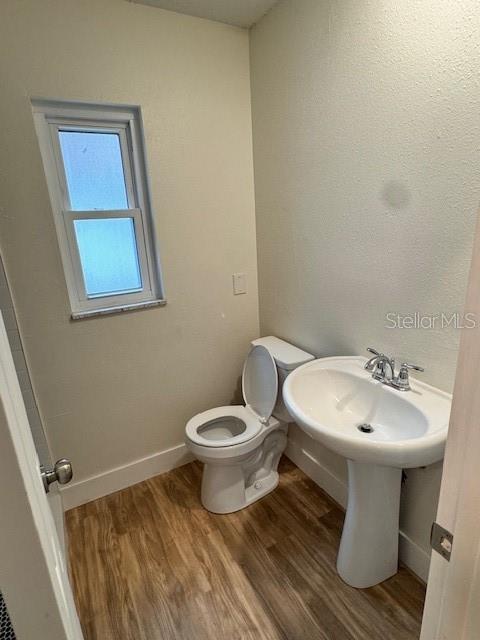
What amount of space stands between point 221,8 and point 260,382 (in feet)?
5.91

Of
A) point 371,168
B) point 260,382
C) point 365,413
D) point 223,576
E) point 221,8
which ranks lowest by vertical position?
point 223,576

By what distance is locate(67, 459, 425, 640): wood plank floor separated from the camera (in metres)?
1.24

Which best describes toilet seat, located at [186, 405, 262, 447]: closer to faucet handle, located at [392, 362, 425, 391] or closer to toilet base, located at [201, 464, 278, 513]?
toilet base, located at [201, 464, 278, 513]

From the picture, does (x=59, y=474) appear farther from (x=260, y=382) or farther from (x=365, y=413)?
(x=260, y=382)

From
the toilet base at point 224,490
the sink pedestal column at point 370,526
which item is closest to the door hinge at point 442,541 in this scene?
the sink pedestal column at point 370,526

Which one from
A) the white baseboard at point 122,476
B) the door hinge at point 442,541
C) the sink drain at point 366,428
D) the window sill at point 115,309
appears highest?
the window sill at point 115,309

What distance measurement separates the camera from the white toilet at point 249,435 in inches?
64.9

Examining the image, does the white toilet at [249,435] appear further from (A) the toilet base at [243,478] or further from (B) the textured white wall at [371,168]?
(B) the textured white wall at [371,168]

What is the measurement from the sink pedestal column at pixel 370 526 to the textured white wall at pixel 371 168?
0.40 ft

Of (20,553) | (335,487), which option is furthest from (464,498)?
(335,487)

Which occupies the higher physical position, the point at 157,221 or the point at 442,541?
the point at 157,221

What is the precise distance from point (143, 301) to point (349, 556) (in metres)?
1.49

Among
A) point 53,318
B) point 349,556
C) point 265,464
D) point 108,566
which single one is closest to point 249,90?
point 53,318

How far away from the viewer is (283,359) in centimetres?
171
